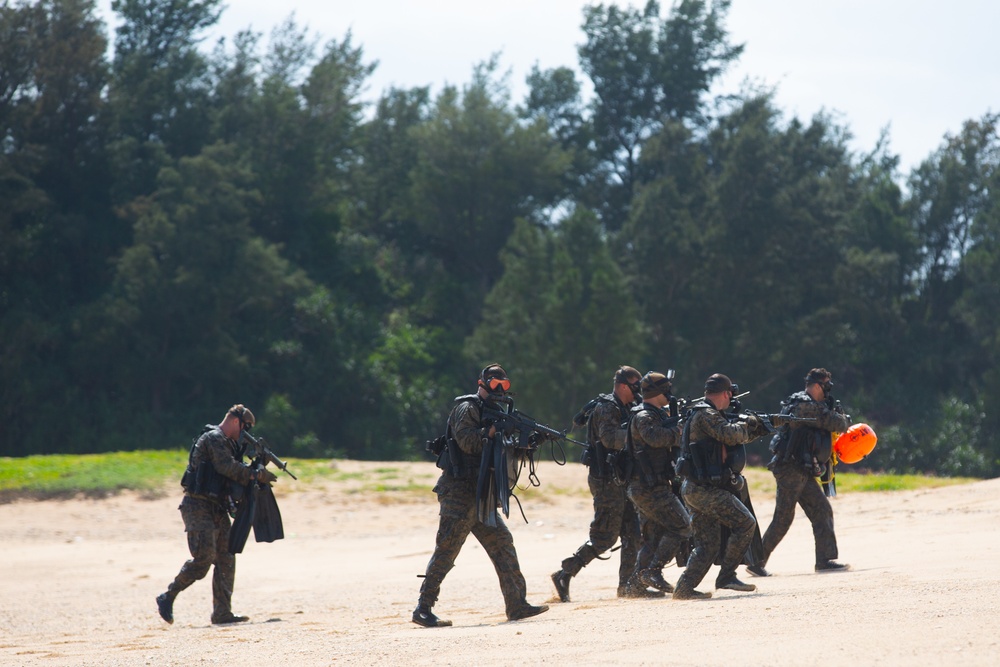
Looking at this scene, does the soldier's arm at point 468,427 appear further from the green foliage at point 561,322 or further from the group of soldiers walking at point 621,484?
the green foliage at point 561,322

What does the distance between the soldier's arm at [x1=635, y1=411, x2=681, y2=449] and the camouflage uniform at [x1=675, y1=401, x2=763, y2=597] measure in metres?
0.17

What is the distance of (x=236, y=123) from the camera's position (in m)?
45.8

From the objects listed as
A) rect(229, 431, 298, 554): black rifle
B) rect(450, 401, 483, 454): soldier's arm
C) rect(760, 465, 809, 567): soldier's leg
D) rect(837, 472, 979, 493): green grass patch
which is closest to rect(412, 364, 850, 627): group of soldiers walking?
rect(450, 401, 483, 454): soldier's arm

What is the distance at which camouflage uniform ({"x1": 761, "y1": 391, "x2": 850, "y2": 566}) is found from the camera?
11672 mm

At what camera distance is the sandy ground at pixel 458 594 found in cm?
771

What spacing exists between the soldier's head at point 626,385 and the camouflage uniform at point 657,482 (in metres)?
0.47

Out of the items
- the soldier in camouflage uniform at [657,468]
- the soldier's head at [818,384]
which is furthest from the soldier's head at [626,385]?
the soldier's head at [818,384]

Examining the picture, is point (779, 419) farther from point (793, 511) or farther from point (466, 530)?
point (466, 530)

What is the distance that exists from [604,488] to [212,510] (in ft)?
12.0

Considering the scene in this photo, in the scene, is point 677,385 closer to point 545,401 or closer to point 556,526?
point 545,401

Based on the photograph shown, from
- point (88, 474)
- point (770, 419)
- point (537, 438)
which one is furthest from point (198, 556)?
point (88, 474)

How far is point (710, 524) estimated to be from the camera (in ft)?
33.2

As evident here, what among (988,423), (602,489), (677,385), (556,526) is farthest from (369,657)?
(988,423)

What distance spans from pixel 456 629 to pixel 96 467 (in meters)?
17.2
